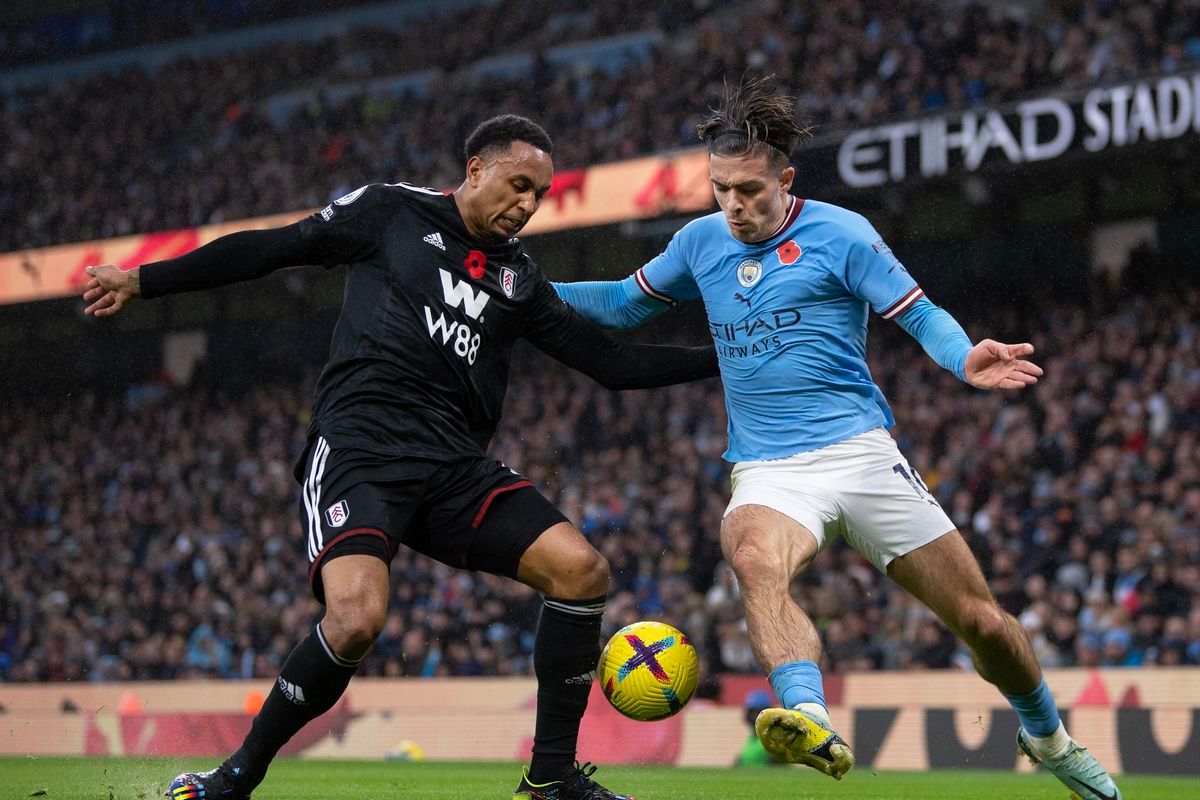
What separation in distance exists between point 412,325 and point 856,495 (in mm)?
1697

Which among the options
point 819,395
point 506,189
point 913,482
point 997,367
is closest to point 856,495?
point 913,482

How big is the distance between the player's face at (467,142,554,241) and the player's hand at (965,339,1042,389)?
1633 mm

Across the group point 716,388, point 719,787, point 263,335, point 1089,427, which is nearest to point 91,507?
point 263,335

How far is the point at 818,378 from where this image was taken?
5.49m

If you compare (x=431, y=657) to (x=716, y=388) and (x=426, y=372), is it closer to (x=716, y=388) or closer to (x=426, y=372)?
(x=716, y=388)

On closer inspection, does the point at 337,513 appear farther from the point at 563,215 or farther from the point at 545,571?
the point at 563,215

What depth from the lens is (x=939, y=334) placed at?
17.3 ft

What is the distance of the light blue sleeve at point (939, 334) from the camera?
5145 millimetres

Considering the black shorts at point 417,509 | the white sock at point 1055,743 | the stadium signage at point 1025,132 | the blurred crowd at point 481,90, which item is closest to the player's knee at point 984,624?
the white sock at point 1055,743

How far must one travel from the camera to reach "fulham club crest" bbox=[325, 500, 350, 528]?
5.00 metres

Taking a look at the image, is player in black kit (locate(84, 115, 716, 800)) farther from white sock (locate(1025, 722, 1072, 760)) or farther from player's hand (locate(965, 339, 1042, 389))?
white sock (locate(1025, 722, 1072, 760))

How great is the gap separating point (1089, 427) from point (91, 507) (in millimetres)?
15093

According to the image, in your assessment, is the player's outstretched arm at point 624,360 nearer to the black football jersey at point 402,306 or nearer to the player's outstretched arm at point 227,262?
the black football jersey at point 402,306

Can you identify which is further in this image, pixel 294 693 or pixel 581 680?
→ pixel 581 680
